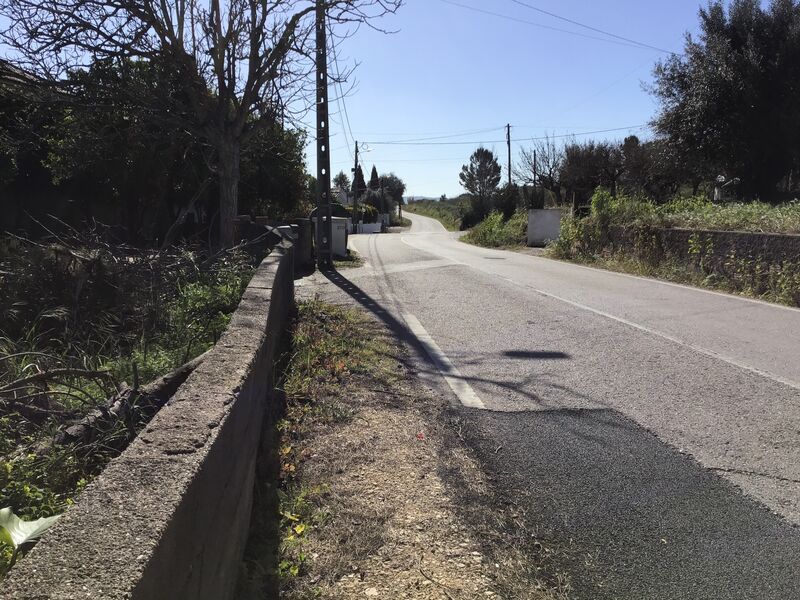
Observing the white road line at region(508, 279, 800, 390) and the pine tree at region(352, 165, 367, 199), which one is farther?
the pine tree at region(352, 165, 367, 199)

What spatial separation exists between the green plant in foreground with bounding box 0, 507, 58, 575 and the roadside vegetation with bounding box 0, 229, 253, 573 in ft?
1.04

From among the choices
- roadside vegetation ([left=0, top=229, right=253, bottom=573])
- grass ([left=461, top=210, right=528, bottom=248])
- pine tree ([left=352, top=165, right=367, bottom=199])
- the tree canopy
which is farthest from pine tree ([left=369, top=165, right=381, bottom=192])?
roadside vegetation ([left=0, top=229, right=253, bottom=573])

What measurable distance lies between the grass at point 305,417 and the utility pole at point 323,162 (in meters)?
7.02

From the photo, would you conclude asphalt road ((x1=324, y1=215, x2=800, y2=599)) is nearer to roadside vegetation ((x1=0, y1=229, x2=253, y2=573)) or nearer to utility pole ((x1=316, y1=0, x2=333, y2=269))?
roadside vegetation ((x1=0, y1=229, x2=253, y2=573))

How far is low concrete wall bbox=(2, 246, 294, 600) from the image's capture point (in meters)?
1.48

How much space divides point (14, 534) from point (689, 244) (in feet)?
48.1

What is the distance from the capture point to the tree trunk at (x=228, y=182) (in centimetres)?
1173

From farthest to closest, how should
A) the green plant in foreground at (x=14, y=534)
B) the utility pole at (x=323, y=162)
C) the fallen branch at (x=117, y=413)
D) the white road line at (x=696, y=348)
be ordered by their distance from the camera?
the utility pole at (x=323, y=162), the white road line at (x=696, y=348), the fallen branch at (x=117, y=413), the green plant in foreground at (x=14, y=534)

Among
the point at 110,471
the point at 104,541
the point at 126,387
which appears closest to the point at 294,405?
the point at 126,387

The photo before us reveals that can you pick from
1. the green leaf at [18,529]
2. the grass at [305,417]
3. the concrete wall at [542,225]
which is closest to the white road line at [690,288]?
the grass at [305,417]

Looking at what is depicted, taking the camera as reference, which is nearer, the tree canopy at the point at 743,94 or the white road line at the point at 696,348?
the white road line at the point at 696,348

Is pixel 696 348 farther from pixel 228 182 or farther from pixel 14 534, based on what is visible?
pixel 228 182

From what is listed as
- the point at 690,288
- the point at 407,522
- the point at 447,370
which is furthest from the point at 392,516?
the point at 690,288

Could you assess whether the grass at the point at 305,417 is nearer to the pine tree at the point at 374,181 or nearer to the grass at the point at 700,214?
the grass at the point at 700,214
